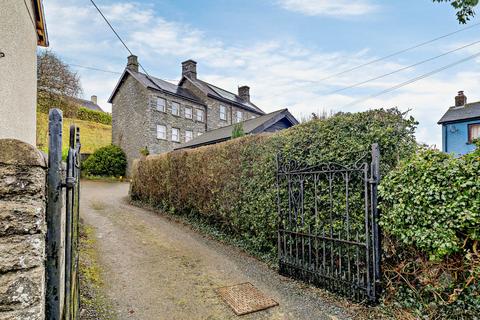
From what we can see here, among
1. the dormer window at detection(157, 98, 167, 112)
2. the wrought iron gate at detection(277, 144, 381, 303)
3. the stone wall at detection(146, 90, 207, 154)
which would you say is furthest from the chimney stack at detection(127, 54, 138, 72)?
the wrought iron gate at detection(277, 144, 381, 303)

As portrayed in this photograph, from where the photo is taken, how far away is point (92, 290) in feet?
12.5

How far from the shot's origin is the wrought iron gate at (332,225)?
11.4ft

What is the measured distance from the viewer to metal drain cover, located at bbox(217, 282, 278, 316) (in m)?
3.55

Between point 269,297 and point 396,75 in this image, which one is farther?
point 396,75

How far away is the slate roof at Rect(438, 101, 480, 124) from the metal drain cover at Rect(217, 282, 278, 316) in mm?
17603

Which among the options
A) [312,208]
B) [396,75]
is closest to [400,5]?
[312,208]

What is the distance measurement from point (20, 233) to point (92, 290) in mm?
3309

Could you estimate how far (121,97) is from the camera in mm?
23234

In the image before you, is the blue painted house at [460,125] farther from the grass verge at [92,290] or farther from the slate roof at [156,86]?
the grass verge at [92,290]

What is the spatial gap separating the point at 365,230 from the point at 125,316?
3210 millimetres

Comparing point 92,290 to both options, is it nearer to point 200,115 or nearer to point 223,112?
point 200,115

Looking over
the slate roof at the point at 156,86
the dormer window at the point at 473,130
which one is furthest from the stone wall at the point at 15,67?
the dormer window at the point at 473,130

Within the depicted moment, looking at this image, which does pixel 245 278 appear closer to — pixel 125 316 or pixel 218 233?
pixel 125 316

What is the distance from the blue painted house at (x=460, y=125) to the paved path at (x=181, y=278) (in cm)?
1629
